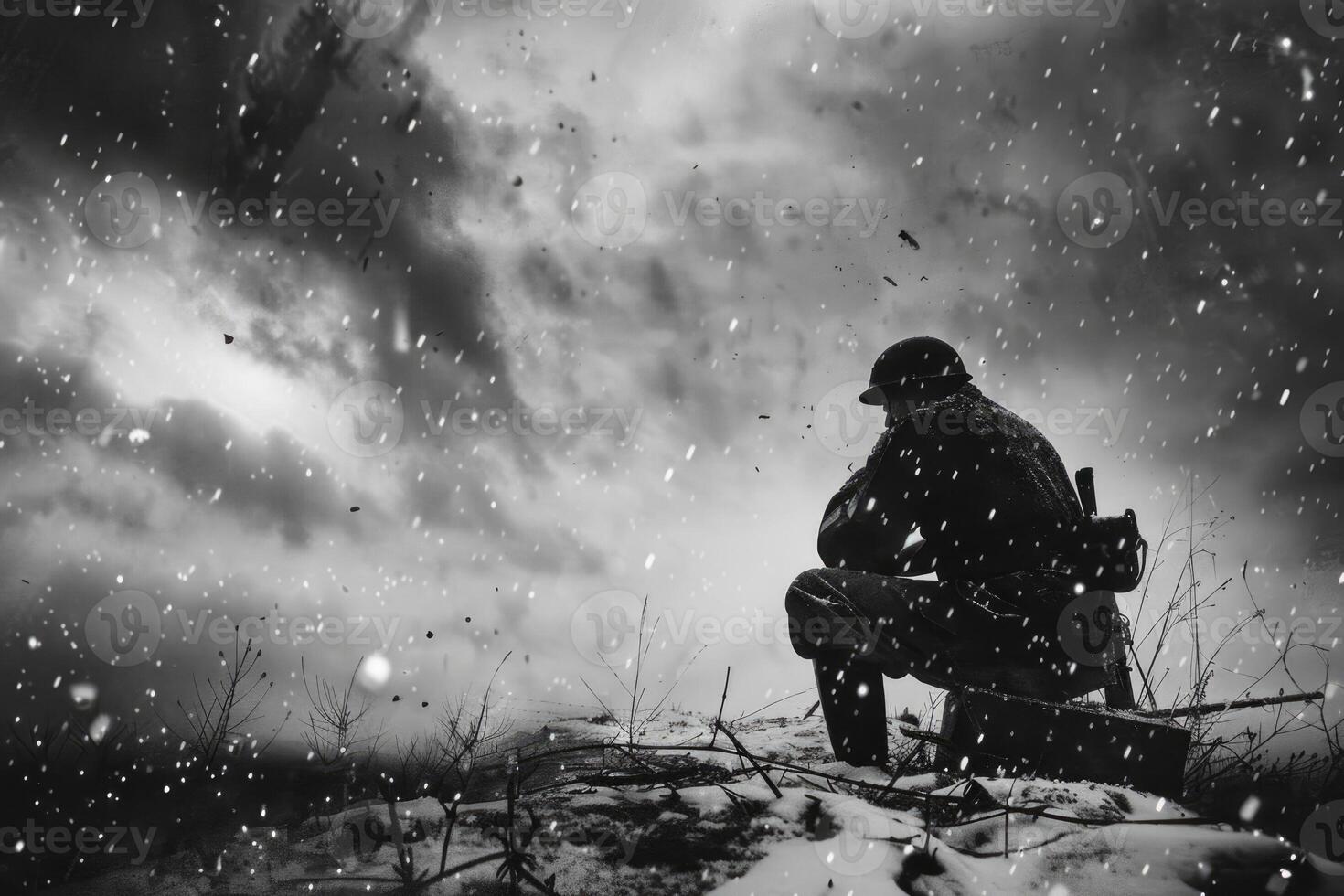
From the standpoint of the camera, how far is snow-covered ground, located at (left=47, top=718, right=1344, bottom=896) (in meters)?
1.78

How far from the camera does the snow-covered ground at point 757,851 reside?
1.78 meters

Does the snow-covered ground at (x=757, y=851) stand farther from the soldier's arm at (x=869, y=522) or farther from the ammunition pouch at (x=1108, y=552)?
Result: the soldier's arm at (x=869, y=522)

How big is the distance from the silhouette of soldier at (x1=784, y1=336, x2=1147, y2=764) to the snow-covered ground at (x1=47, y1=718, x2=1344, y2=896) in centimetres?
101

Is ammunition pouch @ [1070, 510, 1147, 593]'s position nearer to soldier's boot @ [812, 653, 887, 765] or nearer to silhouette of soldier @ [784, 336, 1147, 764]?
silhouette of soldier @ [784, 336, 1147, 764]

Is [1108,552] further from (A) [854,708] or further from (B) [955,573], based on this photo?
(A) [854,708]

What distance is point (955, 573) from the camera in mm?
3609

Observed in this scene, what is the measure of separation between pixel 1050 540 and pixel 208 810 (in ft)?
12.8

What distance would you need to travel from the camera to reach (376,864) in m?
1.86

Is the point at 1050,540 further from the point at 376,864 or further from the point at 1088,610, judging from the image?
the point at 376,864

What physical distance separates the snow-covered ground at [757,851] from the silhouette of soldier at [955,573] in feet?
3.30

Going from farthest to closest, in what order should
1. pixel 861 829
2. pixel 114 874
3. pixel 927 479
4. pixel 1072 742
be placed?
pixel 927 479
pixel 1072 742
pixel 861 829
pixel 114 874

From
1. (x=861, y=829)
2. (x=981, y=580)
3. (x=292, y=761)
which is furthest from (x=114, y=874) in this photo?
(x=981, y=580)

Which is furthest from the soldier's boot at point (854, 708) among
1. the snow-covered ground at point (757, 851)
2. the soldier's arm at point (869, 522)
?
the snow-covered ground at point (757, 851)

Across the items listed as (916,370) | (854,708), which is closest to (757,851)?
(854,708)
